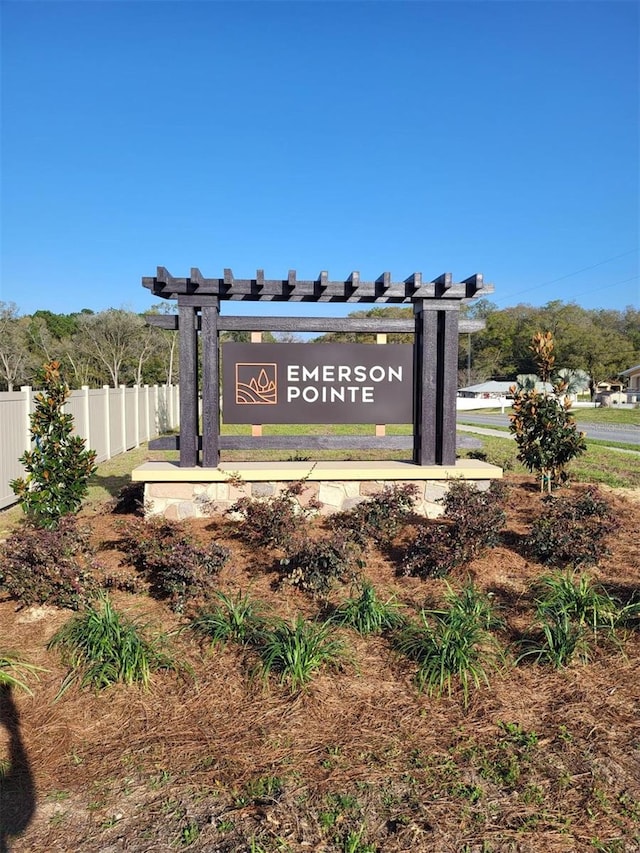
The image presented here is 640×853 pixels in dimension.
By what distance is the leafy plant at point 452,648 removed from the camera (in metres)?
3.10

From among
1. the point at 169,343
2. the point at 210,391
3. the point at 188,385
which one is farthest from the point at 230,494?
the point at 169,343

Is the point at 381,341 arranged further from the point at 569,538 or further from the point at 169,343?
the point at 169,343

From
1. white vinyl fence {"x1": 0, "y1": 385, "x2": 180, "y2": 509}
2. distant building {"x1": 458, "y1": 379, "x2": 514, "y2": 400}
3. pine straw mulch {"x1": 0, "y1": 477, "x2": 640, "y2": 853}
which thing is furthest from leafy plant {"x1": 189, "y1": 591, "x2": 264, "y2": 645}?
distant building {"x1": 458, "y1": 379, "x2": 514, "y2": 400}

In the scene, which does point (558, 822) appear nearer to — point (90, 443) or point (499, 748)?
point (499, 748)

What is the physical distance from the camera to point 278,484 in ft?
21.9

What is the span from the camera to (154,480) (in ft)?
21.6

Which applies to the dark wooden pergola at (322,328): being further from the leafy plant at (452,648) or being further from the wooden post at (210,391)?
the leafy plant at (452,648)

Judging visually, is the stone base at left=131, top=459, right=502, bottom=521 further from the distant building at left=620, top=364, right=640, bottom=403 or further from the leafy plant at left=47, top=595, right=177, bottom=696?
the distant building at left=620, top=364, right=640, bottom=403

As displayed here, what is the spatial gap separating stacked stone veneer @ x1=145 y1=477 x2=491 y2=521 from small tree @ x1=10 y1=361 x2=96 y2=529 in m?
0.80

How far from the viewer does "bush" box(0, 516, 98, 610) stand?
410 centimetres

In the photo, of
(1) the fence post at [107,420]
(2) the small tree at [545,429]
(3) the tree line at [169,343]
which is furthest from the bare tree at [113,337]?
(2) the small tree at [545,429]

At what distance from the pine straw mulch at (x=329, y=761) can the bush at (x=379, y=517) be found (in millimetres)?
1999

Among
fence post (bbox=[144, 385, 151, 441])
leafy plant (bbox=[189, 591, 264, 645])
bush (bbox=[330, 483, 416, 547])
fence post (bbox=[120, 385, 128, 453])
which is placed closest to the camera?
leafy plant (bbox=[189, 591, 264, 645])

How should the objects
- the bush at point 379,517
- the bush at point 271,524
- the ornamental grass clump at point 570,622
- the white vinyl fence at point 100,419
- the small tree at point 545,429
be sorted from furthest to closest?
the white vinyl fence at point 100,419 < the small tree at point 545,429 < the bush at point 379,517 < the bush at point 271,524 < the ornamental grass clump at point 570,622
